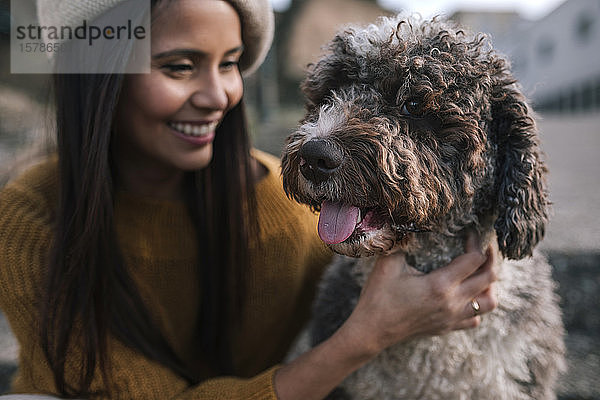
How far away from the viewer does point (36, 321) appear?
5.59 ft

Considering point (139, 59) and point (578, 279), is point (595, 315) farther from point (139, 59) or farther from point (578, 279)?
point (139, 59)

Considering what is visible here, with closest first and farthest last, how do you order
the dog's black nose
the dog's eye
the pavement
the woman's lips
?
the dog's black nose → the dog's eye → the woman's lips → the pavement

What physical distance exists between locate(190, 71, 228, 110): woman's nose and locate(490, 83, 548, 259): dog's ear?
2.91 ft

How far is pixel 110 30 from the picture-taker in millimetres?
1624

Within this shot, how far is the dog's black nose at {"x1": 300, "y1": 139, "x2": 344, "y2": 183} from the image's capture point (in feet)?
4.00

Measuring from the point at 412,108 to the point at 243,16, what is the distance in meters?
0.78

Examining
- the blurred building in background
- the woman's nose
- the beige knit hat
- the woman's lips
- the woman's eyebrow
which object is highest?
the blurred building in background

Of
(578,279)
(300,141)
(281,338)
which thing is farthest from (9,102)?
(578,279)

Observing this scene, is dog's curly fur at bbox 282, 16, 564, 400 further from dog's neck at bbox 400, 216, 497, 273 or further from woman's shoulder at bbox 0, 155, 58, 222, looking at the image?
woman's shoulder at bbox 0, 155, 58, 222

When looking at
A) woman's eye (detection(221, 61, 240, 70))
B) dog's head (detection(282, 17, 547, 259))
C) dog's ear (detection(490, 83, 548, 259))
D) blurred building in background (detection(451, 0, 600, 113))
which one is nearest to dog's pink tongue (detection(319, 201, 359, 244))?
dog's head (detection(282, 17, 547, 259))

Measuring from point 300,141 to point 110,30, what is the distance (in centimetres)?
80

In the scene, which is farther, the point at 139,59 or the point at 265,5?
the point at 265,5

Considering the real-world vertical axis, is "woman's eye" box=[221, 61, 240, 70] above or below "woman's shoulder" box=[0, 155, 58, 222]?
above

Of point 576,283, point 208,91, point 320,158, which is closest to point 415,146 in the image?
point 320,158
